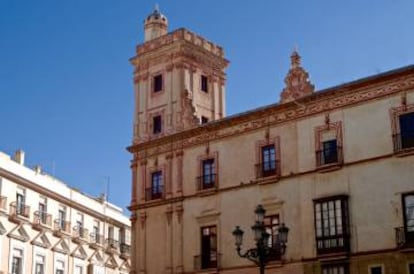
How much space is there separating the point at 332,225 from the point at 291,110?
18.8 feet

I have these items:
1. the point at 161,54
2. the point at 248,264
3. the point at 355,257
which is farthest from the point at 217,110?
the point at 355,257

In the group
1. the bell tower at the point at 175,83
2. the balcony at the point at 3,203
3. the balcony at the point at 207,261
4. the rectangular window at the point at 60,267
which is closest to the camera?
the balcony at the point at 207,261

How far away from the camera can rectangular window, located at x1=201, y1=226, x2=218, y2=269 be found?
3597cm

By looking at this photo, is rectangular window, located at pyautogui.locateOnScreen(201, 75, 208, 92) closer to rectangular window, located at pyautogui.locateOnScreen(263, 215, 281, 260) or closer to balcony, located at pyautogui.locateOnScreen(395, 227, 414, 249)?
rectangular window, located at pyautogui.locateOnScreen(263, 215, 281, 260)

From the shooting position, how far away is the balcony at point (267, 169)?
34.8 metres

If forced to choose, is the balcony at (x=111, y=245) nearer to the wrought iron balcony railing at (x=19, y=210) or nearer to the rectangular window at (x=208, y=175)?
the wrought iron balcony railing at (x=19, y=210)

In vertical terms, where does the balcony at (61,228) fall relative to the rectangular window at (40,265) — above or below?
above

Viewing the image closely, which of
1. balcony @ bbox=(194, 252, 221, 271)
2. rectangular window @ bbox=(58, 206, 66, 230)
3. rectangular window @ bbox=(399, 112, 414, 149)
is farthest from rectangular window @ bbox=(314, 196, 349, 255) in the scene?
rectangular window @ bbox=(58, 206, 66, 230)

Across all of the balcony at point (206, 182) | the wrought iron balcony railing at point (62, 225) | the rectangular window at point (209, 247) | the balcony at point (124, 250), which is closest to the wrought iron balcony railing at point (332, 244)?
the rectangular window at point (209, 247)

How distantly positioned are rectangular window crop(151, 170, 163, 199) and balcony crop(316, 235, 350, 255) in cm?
999

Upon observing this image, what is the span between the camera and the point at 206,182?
37.4 metres

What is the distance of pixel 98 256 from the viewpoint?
52.2 m

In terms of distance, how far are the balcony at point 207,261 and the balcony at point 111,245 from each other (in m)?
18.3

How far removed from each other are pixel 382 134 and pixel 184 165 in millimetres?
10860
